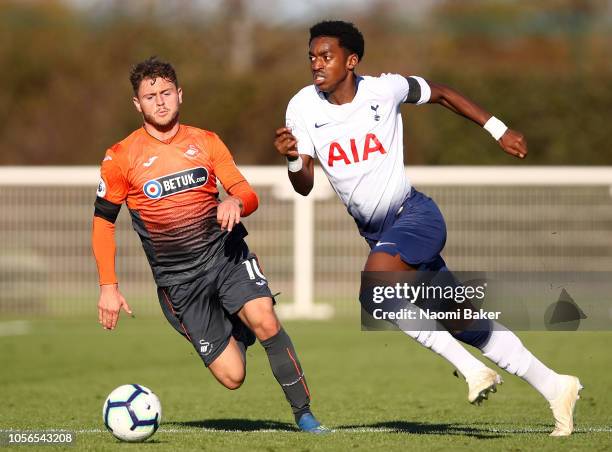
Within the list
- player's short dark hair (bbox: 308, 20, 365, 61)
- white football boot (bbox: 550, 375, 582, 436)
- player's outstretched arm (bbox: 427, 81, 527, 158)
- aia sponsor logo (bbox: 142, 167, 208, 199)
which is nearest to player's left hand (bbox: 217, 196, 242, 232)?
aia sponsor logo (bbox: 142, 167, 208, 199)

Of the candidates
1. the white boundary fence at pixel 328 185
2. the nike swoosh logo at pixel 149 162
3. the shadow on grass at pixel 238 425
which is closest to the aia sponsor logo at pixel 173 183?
the nike swoosh logo at pixel 149 162

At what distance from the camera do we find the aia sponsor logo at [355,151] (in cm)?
817

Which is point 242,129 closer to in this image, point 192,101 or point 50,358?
point 192,101

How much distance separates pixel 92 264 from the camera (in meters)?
20.1

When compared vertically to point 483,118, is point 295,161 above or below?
below

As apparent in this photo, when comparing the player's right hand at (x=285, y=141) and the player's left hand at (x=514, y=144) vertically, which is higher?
the player's right hand at (x=285, y=141)

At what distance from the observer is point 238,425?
8.93 meters

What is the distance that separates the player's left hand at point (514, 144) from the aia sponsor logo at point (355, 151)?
30.2 inches

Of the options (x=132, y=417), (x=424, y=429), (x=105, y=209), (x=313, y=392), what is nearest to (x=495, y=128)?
(x=424, y=429)

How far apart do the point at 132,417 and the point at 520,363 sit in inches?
94.6

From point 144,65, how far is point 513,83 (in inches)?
709

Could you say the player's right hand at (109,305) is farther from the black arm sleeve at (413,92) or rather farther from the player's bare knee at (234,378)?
the black arm sleeve at (413,92)

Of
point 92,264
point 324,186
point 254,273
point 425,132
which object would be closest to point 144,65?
point 254,273

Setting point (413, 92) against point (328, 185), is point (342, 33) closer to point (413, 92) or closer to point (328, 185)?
Result: point (413, 92)
